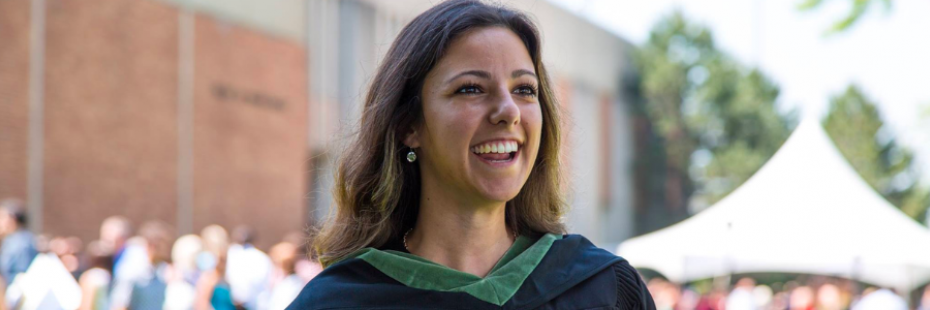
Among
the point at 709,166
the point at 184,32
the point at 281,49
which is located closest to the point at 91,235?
the point at 184,32

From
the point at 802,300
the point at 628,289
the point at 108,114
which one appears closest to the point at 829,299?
the point at 802,300

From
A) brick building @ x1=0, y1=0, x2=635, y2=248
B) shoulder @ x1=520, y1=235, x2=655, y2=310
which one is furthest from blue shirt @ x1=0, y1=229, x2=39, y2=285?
shoulder @ x1=520, y1=235, x2=655, y2=310

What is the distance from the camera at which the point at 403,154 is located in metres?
2.17

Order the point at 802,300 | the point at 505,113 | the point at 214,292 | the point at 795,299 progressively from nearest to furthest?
the point at 505,113 → the point at 214,292 → the point at 802,300 → the point at 795,299

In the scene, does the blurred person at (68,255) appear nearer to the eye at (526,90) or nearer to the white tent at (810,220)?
the white tent at (810,220)

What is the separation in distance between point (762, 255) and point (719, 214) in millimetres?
602

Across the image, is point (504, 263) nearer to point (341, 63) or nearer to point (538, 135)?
point (538, 135)

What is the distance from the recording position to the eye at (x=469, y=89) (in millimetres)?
2012

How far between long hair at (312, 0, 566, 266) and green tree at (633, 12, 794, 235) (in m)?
38.2

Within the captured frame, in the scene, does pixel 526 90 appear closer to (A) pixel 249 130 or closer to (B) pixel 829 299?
(B) pixel 829 299

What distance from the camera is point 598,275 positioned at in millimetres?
2051

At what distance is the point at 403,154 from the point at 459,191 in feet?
0.63

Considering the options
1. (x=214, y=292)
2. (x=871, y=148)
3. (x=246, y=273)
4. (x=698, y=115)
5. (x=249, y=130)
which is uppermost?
(x=698, y=115)

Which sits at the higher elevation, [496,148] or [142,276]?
[496,148]
